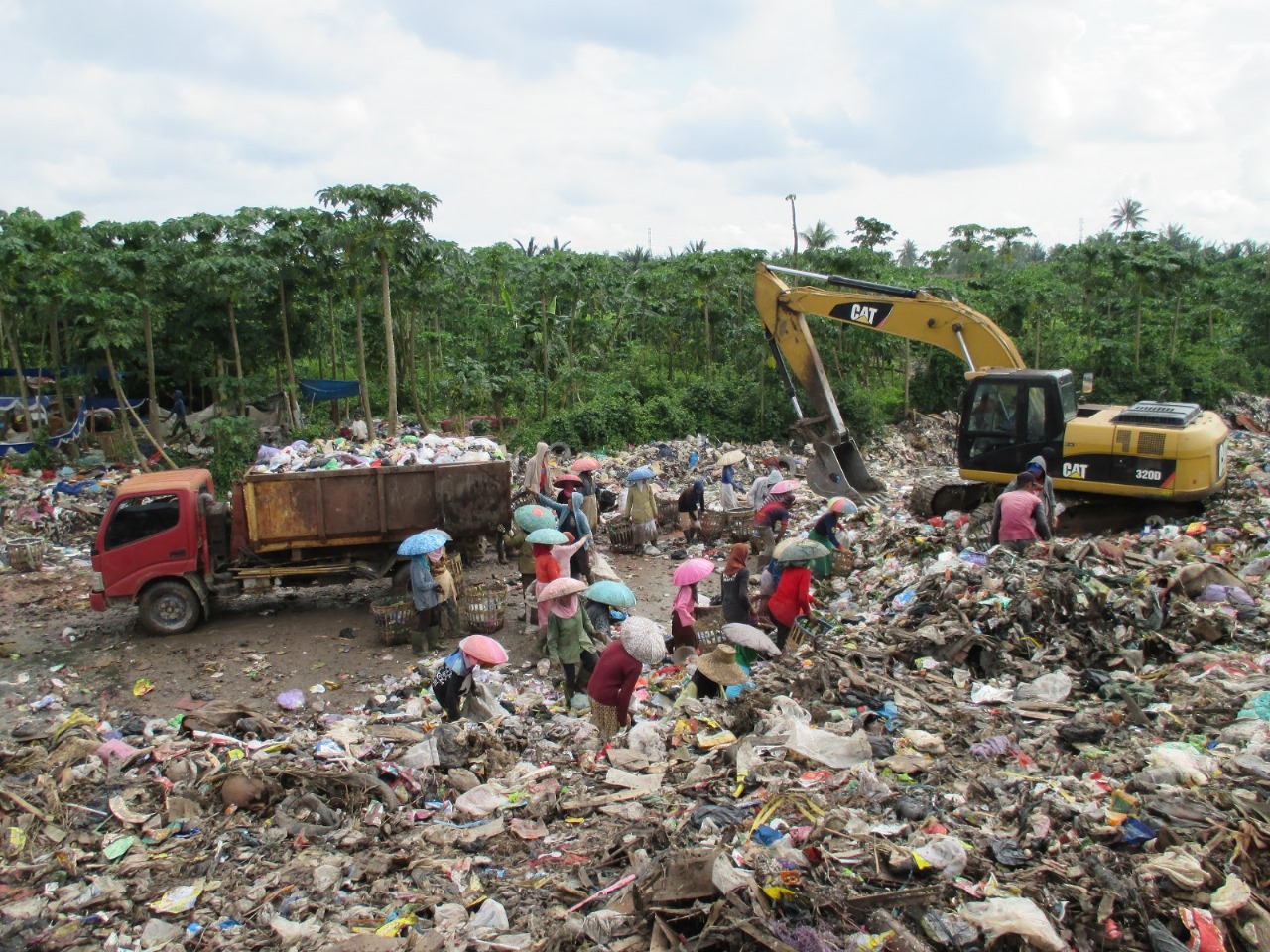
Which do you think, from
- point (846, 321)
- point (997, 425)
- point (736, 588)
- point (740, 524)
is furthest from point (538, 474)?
point (997, 425)

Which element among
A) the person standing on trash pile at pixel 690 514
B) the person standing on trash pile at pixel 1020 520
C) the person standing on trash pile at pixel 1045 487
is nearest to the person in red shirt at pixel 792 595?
the person standing on trash pile at pixel 1020 520

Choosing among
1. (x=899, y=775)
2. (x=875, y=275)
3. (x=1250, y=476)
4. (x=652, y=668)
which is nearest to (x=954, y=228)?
(x=875, y=275)

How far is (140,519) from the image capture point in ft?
32.4

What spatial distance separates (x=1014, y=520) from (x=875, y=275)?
1435 cm

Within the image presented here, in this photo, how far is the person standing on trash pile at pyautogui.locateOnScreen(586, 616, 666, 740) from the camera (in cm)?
606

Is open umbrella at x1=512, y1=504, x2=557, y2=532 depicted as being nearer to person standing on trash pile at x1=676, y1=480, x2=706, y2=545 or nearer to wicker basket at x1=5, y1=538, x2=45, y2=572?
person standing on trash pile at x1=676, y1=480, x2=706, y2=545

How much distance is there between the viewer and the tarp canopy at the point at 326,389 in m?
21.0

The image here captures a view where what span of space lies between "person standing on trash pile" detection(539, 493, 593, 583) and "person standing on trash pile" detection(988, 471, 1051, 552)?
4295 mm

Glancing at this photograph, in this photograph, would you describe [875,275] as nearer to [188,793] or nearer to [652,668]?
[652,668]

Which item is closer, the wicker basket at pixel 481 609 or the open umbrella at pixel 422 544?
the open umbrella at pixel 422 544

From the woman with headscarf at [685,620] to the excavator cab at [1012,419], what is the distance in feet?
16.0

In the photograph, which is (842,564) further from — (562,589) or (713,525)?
(562,589)

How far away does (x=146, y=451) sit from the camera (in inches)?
745

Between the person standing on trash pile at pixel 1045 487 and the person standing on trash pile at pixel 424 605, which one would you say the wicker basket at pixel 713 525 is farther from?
the person standing on trash pile at pixel 424 605
